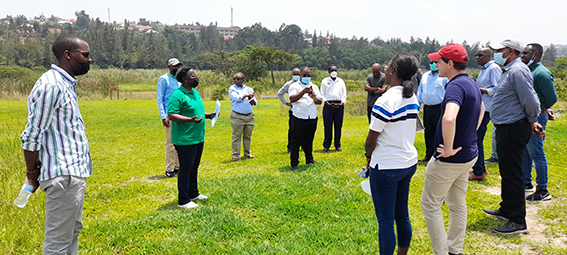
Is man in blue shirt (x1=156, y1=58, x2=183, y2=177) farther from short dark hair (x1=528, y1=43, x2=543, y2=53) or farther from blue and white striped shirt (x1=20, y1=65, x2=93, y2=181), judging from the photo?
short dark hair (x1=528, y1=43, x2=543, y2=53)

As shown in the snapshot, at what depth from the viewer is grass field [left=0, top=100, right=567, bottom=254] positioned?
4.06 m

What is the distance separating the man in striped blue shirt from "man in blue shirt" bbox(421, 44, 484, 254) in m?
3.24

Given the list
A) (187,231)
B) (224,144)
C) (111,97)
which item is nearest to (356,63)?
(111,97)

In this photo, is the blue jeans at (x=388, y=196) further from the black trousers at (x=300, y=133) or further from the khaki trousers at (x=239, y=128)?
the khaki trousers at (x=239, y=128)

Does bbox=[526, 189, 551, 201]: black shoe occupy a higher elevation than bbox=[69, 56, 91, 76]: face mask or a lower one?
lower

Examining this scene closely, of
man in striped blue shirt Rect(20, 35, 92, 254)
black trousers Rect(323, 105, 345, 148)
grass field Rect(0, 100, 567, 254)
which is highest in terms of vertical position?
man in striped blue shirt Rect(20, 35, 92, 254)

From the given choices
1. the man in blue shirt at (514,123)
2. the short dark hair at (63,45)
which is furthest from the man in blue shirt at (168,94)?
the man in blue shirt at (514,123)

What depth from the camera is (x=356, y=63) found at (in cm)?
10219

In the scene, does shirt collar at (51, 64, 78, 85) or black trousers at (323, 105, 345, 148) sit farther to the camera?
black trousers at (323, 105, 345, 148)

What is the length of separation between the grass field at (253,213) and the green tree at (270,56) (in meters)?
44.2

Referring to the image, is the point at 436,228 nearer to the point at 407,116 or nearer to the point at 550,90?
the point at 407,116

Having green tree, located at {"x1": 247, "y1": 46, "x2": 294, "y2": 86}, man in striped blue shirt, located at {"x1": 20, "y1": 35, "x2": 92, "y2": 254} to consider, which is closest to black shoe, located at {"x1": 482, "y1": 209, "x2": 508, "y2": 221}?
man in striped blue shirt, located at {"x1": 20, "y1": 35, "x2": 92, "y2": 254}

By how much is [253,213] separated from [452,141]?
2870mm

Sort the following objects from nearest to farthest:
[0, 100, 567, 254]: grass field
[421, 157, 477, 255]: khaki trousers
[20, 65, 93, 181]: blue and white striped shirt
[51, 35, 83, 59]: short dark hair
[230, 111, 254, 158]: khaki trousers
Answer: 1. [20, 65, 93, 181]: blue and white striped shirt
2. [51, 35, 83, 59]: short dark hair
3. [421, 157, 477, 255]: khaki trousers
4. [0, 100, 567, 254]: grass field
5. [230, 111, 254, 158]: khaki trousers
